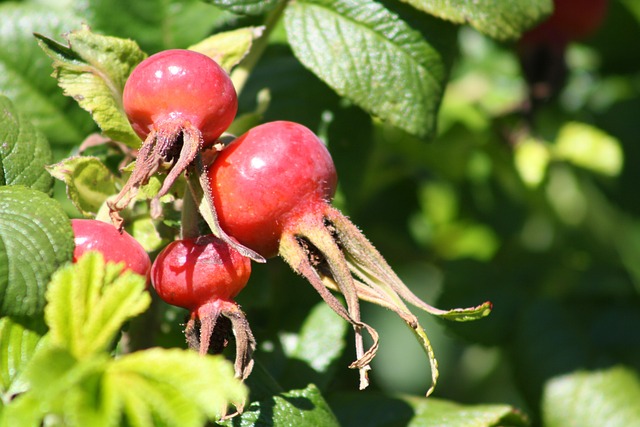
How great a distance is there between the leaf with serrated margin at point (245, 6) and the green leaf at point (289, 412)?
704 millimetres

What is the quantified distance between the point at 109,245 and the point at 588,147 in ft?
6.85

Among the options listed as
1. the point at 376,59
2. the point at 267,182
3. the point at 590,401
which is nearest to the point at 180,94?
the point at 267,182

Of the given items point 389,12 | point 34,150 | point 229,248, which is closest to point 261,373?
point 229,248

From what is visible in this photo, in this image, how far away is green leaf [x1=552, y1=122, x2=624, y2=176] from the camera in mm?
2795

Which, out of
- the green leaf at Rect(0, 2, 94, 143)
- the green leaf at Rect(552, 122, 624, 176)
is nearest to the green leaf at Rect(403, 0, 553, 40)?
the green leaf at Rect(0, 2, 94, 143)

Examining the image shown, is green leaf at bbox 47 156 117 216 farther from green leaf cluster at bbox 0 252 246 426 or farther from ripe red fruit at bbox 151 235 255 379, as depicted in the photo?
green leaf cluster at bbox 0 252 246 426

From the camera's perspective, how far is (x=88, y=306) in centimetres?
89

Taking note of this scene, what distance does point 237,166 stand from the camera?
1.13 metres

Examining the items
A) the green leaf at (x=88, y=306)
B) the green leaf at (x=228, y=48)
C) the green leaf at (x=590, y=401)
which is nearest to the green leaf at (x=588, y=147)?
the green leaf at (x=590, y=401)

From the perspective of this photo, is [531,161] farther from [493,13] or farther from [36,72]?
[36,72]

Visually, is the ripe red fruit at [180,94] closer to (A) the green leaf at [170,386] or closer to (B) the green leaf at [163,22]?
(A) the green leaf at [170,386]

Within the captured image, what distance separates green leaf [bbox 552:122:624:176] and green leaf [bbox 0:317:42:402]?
2079 millimetres

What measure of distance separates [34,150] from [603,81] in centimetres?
225

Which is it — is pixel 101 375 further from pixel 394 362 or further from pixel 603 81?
pixel 603 81
